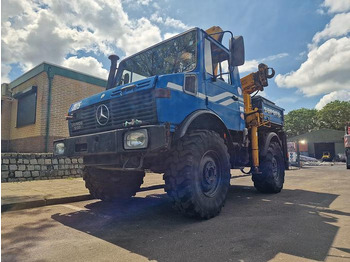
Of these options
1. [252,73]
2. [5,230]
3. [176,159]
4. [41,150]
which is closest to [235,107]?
[252,73]

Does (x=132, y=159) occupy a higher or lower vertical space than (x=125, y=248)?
higher

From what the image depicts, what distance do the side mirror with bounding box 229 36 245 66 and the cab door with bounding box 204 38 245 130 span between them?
414mm

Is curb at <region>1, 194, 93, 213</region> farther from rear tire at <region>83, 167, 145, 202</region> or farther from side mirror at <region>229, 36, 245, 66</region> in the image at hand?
side mirror at <region>229, 36, 245, 66</region>

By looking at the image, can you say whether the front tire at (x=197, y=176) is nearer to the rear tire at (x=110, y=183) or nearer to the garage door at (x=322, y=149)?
the rear tire at (x=110, y=183)

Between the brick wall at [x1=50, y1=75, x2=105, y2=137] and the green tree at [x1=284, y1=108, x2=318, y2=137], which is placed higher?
the green tree at [x1=284, y1=108, x2=318, y2=137]

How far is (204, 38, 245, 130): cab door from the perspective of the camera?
15.1 ft

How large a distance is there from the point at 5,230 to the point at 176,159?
258 cm

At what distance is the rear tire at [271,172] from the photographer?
636 cm

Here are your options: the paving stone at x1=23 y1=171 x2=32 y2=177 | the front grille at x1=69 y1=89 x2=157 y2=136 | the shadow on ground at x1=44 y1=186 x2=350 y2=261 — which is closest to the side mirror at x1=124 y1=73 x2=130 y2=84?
the front grille at x1=69 y1=89 x2=157 y2=136

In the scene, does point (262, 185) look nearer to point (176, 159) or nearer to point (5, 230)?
point (176, 159)

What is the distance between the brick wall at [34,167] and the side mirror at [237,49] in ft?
17.9

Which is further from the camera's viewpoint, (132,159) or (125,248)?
(132,159)

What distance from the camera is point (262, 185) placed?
6551 mm

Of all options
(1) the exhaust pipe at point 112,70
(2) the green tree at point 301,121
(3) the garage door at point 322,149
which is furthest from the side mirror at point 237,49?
(2) the green tree at point 301,121
